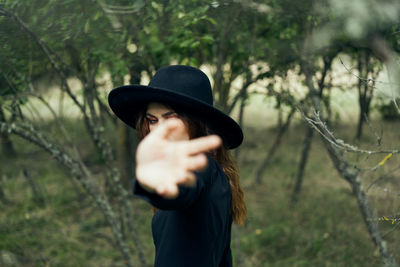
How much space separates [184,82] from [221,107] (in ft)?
7.64

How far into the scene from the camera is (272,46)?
4055 millimetres

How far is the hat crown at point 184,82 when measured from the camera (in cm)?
146

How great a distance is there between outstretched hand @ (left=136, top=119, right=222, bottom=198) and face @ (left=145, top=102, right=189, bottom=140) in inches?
18.8

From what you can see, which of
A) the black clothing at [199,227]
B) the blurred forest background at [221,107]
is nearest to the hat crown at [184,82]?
the black clothing at [199,227]

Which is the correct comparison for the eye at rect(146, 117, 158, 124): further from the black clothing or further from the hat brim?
the black clothing

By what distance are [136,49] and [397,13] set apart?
8.45 ft

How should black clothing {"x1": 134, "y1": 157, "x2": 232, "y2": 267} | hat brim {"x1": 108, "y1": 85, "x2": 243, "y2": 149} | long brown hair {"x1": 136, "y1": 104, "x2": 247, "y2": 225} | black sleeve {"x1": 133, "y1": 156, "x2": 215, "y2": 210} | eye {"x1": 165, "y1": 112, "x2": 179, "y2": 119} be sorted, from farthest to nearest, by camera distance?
long brown hair {"x1": 136, "y1": 104, "x2": 247, "y2": 225}
eye {"x1": 165, "y1": 112, "x2": 179, "y2": 119}
hat brim {"x1": 108, "y1": 85, "x2": 243, "y2": 149}
black clothing {"x1": 134, "y1": 157, "x2": 232, "y2": 267}
black sleeve {"x1": 133, "y1": 156, "x2": 215, "y2": 210}

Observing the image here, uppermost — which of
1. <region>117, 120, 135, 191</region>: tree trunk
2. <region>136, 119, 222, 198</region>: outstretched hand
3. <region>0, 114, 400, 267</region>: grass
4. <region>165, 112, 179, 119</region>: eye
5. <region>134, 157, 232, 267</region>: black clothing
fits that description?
<region>136, 119, 222, 198</region>: outstretched hand

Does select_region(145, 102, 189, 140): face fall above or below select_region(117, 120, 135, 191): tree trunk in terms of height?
above

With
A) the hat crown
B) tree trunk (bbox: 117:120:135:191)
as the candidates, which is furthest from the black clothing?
tree trunk (bbox: 117:120:135:191)

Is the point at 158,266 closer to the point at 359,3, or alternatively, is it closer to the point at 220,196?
the point at 220,196

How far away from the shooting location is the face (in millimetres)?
1424

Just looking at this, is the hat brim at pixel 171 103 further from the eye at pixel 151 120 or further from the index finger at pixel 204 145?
the index finger at pixel 204 145

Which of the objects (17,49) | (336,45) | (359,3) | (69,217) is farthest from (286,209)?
(17,49)
